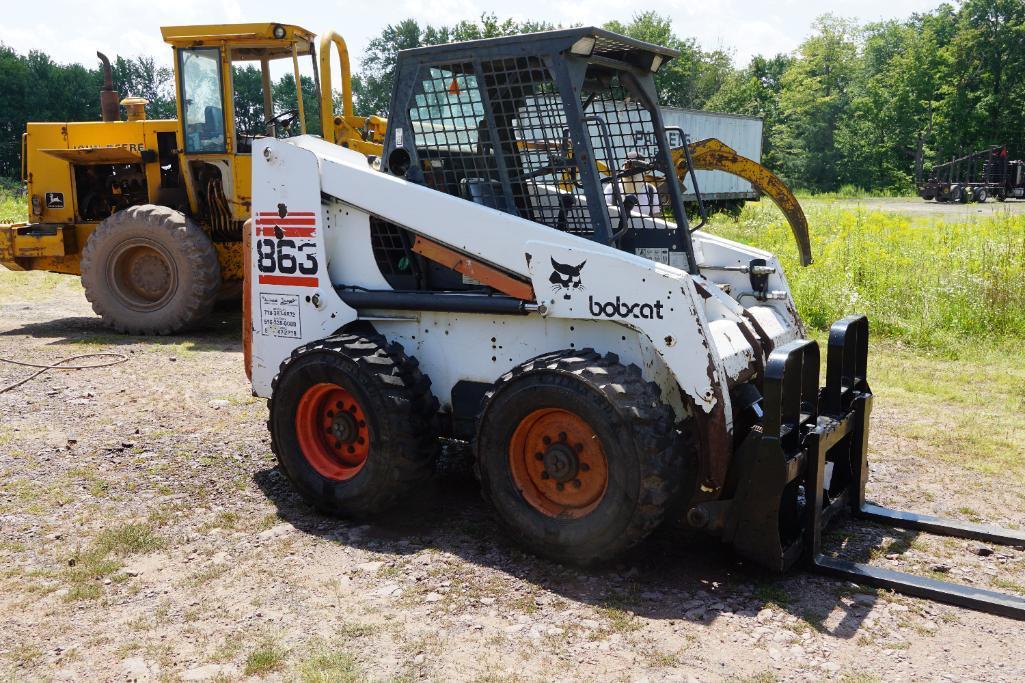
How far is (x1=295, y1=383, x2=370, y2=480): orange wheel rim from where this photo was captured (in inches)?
186

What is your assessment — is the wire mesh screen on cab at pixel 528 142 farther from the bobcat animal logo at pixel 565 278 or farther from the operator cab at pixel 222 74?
the operator cab at pixel 222 74

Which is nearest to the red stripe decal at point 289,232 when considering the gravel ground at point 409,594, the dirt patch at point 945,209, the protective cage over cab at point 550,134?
the protective cage over cab at point 550,134

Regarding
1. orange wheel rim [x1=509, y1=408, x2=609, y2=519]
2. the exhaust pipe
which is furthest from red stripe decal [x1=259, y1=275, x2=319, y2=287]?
the exhaust pipe

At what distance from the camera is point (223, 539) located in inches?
178

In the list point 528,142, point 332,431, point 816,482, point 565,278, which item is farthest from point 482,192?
point 816,482

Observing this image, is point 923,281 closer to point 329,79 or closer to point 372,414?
point 329,79

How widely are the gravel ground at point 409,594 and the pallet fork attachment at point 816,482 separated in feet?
0.30

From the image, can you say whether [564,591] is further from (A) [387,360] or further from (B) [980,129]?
(B) [980,129]

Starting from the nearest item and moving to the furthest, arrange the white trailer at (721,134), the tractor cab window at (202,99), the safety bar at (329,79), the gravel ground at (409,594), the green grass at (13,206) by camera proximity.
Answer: the gravel ground at (409,594) → the safety bar at (329,79) → the tractor cab window at (202,99) → the green grass at (13,206) → the white trailer at (721,134)

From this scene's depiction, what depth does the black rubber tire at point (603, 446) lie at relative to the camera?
379 cm

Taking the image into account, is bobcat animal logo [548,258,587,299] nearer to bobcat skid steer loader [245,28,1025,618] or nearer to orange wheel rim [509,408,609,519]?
bobcat skid steer loader [245,28,1025,618]

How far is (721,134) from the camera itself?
95.9ft

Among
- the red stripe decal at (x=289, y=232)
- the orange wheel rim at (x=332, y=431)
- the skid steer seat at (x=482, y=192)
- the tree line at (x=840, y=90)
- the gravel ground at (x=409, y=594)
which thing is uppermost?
the tree line at (x=840, y=90)

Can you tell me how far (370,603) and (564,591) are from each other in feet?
2.70
